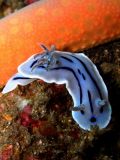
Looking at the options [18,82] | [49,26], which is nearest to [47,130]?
[18,82]

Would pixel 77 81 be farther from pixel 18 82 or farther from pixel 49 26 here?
pixel 49 26

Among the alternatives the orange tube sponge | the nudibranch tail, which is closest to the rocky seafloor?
the nudibranch tail

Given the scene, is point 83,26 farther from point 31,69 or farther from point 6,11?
point 6,11

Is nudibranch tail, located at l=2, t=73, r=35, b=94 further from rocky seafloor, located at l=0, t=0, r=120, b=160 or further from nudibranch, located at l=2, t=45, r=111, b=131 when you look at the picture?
rocky seafloor, located at l=0, t=0, r=120, b=160

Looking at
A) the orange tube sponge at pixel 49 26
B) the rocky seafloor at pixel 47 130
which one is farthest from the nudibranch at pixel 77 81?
the orange tube sponge at pixel 49 26

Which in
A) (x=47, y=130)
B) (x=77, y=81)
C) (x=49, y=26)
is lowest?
(x=47, y=130)

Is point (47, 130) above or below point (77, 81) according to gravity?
below

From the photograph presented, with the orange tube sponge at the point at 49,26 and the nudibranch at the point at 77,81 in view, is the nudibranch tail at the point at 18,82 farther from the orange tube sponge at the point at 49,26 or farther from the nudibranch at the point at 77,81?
the orange tube sponge at the point at 49,26

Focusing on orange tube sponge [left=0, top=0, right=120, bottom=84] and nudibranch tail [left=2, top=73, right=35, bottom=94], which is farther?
orange tube sponge [left=0, top=0, right=120, bottom=84]
